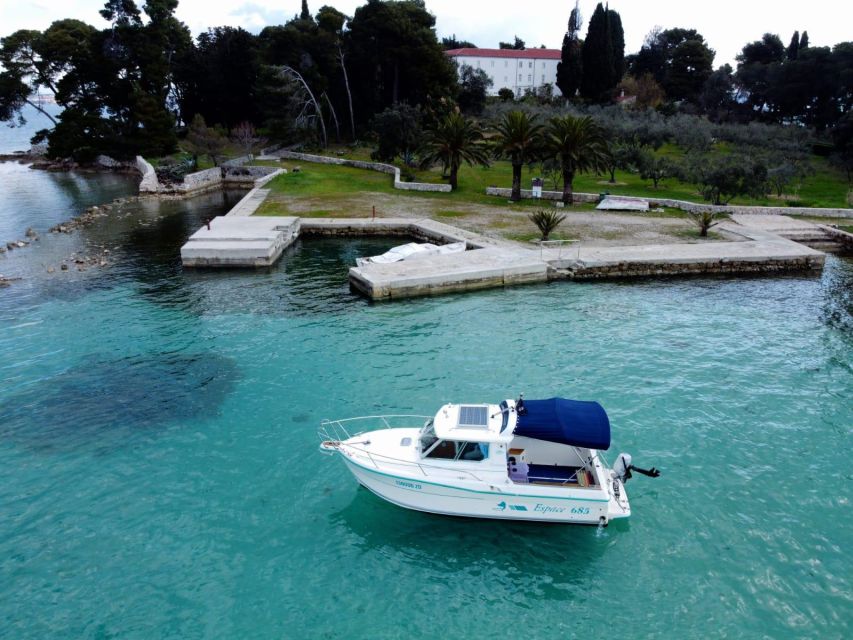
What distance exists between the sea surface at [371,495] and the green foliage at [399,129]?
35755 mm

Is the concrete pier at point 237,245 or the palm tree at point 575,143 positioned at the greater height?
the palm tree at point 575,143

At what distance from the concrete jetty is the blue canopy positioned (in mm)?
15800

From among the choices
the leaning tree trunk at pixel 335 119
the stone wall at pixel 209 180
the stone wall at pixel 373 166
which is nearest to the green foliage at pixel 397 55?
the leaning tree trunk at pixel 335 119

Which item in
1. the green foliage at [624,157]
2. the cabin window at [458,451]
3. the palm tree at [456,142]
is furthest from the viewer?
the green foliage at [624,157]

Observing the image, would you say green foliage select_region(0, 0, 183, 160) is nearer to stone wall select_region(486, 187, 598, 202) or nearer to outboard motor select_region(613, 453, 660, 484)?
stone wall select_region(486, 187, 598, 202)

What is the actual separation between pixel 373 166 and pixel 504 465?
184ft

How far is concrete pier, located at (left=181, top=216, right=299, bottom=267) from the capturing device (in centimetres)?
3409

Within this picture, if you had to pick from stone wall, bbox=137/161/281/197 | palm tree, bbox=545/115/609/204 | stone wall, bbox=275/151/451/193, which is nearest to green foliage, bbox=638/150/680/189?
palm tree, bbox=545/115/609/204

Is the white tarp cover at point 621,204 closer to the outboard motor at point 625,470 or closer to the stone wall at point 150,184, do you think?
the outboard motor at point 625,470

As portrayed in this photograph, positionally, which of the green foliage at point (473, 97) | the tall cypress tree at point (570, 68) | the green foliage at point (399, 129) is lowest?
the green foliage at point (399, 129)

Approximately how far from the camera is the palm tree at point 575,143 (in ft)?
142

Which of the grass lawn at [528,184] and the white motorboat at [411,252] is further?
the grass lawn at [528,184]

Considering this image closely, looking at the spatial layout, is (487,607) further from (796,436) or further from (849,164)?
(849,164)

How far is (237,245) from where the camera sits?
34656 mm
